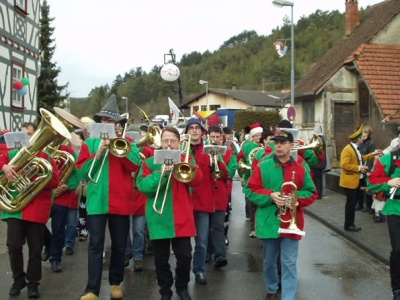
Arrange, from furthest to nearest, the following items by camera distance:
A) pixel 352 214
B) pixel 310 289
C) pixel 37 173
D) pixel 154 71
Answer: pixel 154 71 < pixel 352 214 < pixel 310 289 < pixel 37 173

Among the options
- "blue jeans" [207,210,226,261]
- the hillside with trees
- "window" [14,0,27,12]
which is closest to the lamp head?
"window" [14,0,27,12]

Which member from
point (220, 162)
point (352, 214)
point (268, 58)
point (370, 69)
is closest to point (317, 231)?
point (352, 214)

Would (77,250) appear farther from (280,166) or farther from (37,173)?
(280,166)

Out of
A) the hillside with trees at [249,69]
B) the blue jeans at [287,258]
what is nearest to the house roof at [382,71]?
the blue jeans at [287,258]

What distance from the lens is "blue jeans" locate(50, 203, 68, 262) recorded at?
23.4 feet

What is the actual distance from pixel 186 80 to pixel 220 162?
314 feet

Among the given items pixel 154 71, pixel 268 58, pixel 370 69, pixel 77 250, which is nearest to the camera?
pixel 77 250

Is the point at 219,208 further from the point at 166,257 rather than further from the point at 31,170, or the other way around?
the point at 31,170

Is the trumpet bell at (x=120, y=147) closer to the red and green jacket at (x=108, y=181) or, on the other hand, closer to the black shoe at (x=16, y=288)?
the red and green jacket at (x=108, y=181)

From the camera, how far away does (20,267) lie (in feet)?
19.5

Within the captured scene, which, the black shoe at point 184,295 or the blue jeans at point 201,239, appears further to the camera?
the blue jeans at point 201,239

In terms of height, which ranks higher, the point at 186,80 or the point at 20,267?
the point at 186,80

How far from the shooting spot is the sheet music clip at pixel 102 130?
5.33 metres

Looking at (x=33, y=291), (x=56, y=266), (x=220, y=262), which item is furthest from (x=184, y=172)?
(x=56, y=266)
